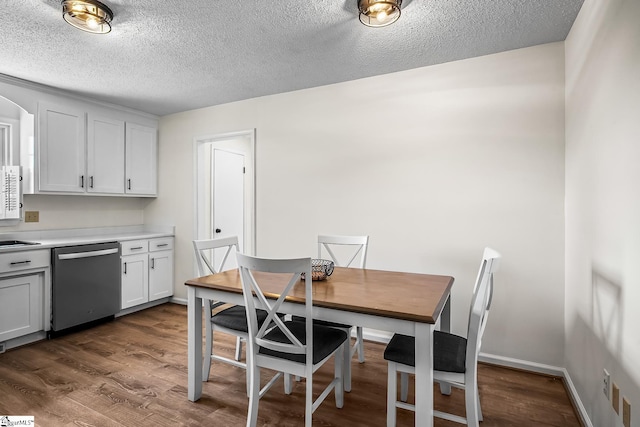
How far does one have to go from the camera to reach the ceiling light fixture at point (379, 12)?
183 centimetres

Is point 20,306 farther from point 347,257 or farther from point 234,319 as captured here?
point 347,257

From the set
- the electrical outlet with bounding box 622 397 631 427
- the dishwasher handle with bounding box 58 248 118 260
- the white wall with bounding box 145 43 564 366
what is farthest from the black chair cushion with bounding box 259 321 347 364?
the dishwasher handle with bounding box 58 248 118 260

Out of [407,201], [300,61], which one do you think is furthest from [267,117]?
[407,201]

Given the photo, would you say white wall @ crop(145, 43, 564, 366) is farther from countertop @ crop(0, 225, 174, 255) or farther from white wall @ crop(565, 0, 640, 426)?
countertop @ crop(0, 225, 174, 255)

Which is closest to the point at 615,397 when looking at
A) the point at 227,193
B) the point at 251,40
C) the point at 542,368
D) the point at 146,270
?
the point at 542,368

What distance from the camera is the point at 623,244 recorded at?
140 cm

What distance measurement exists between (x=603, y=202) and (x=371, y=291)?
4.08ft

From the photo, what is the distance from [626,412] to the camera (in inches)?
53.1

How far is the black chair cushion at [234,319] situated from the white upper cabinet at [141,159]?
2.56 metres

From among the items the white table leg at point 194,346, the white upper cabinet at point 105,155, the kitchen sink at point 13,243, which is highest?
the white upper cabinet at point 105,155

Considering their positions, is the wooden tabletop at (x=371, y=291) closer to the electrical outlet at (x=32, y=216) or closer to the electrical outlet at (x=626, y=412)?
the electrical outlet at (x=626, y=412)

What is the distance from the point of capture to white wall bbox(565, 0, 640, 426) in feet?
4.37

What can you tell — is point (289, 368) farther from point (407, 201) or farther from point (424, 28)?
point (424, 28)

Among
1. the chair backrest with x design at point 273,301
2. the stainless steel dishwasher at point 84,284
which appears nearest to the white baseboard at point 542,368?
the chair backrest with x design at point 273,301
